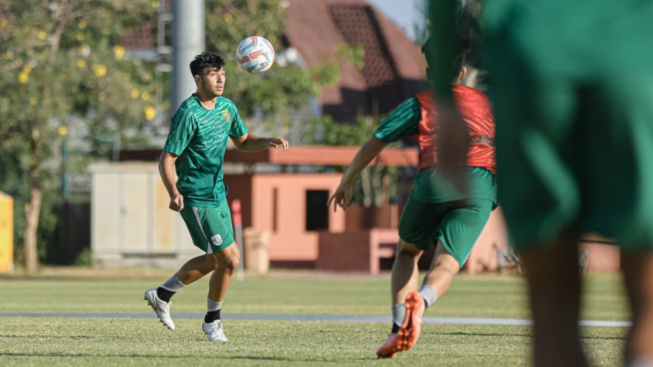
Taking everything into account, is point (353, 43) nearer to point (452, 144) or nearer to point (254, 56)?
point (254, 56)

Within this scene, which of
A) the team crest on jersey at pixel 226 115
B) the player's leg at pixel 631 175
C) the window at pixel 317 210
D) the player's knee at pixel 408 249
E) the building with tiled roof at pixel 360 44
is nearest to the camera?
the player's leg at pixel 631 175

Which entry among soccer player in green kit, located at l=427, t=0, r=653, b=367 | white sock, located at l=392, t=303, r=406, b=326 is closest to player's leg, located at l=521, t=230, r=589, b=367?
soccer player in green kit, located at l=427, t=0, r=653, b=367

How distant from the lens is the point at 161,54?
34.6 meters

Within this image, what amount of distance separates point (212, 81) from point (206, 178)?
0.74 m

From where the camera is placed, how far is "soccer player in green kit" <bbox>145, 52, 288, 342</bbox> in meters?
9.80

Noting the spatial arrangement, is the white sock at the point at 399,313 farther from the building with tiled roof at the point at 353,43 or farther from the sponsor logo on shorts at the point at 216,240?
the building with tiled roof at the point at 353,43

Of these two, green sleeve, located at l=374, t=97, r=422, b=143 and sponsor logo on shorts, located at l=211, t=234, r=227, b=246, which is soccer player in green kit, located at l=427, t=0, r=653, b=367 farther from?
sponsor logo on shorts, located at l=211, t=234, r=227, b=246

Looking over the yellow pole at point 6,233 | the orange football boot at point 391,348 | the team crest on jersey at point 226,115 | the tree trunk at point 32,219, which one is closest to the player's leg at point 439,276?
the orange football boot at point 391,348

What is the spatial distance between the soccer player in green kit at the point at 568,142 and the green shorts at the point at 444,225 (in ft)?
14.6

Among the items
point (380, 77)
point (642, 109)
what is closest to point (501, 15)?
point (642, 109)

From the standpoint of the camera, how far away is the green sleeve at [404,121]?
7742 millimetres

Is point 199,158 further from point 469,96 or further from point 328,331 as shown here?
point 469,96

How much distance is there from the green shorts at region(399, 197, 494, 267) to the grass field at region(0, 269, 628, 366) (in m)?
0.63

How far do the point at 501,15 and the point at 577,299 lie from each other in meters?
0.68
